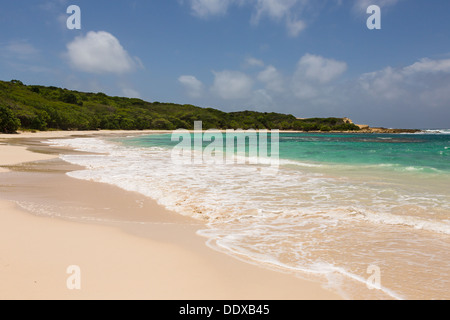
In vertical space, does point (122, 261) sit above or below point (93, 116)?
below

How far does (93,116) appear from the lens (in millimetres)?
77750

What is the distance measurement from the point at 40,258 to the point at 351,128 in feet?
475

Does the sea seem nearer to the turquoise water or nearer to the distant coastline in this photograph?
the turquoise water

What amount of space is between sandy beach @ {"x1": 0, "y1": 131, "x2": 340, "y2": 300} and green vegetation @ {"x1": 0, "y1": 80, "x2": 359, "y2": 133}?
43444mm

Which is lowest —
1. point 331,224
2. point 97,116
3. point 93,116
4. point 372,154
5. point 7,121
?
A: point 331,224

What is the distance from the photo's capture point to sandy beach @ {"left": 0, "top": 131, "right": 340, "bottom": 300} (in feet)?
9.73

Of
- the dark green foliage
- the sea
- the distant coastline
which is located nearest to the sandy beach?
the sea

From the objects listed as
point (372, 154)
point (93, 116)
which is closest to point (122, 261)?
point (372, 154)

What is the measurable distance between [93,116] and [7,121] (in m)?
38.5

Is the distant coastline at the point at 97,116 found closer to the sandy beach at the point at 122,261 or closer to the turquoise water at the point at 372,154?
the turquoise water at the point at 372,154

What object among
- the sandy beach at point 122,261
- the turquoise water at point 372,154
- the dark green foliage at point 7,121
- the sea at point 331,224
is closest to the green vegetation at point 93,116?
the dark green foliage at point 7,121

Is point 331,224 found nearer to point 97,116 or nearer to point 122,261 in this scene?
point 122,261

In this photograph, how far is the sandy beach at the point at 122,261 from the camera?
2.97m
